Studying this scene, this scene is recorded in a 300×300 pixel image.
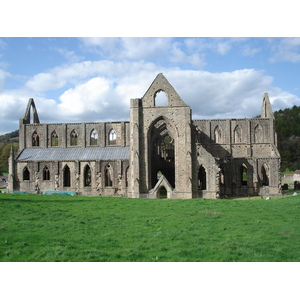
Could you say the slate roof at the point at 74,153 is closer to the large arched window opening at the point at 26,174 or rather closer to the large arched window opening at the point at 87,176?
the large arched window opening at the point at 87,176

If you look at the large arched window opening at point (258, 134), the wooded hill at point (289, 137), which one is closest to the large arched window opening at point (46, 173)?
the large arched window opening at point (258, 134)

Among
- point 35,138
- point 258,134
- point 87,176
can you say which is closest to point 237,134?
point 258,134

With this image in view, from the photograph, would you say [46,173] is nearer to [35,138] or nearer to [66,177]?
[66,177]

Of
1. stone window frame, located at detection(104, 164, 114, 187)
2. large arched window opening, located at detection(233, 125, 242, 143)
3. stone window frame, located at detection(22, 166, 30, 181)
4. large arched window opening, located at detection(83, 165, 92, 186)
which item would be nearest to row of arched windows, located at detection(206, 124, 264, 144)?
large arched window opening, located at detection(233, 125, 242, 143)

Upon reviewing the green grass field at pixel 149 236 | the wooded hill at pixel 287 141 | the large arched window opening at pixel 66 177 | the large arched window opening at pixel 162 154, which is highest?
the wooded hill at pixel 287 141

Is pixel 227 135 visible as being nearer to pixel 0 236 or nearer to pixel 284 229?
pixel 284 229

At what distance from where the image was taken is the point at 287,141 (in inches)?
4058

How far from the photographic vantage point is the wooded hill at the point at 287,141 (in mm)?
95125

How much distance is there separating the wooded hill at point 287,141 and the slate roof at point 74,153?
5565 centimetres

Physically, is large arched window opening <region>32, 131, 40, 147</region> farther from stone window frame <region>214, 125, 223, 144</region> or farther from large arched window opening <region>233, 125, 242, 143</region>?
large arched window opening <region>233, 125, 242, 143</region>

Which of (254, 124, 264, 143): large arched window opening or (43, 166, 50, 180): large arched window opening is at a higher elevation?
(254, 124, 264, 143): large arched window opening

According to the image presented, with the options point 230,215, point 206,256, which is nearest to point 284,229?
point 230,215

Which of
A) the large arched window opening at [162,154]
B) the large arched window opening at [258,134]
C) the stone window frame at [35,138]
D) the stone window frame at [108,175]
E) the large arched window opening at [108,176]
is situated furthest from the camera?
the stone window frame at [35,138]

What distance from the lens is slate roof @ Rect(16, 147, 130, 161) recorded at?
42.0 meters
